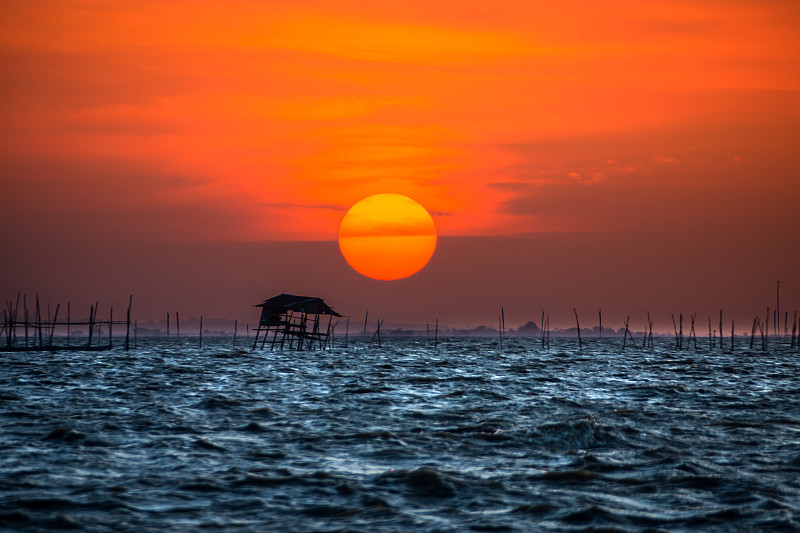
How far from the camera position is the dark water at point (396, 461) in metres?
11.4

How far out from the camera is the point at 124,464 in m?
14.7

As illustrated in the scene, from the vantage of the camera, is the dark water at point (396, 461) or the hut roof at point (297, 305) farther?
the hut roof at point (297, 305)

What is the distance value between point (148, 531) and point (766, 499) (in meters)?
9.48

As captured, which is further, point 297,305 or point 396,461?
point 297,305

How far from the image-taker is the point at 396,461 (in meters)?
15.5

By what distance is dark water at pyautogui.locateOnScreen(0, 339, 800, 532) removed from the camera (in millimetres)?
11367

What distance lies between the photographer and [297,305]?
216ft

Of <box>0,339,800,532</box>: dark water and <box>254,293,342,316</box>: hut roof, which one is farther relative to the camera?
<box>254,293,342,316</box>: hut roof

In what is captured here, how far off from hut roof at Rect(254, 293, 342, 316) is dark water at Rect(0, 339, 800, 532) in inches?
1430

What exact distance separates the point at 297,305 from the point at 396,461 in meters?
51.2

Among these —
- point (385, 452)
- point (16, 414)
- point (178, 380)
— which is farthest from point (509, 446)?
point (178, 380)

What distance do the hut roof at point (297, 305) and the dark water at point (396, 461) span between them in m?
36.3

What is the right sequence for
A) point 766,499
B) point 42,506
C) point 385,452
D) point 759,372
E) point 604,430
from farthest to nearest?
point 759,372
point 604,430
point 385,452
point 766,499
point 42,506

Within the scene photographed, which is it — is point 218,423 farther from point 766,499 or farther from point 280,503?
point 766,499
